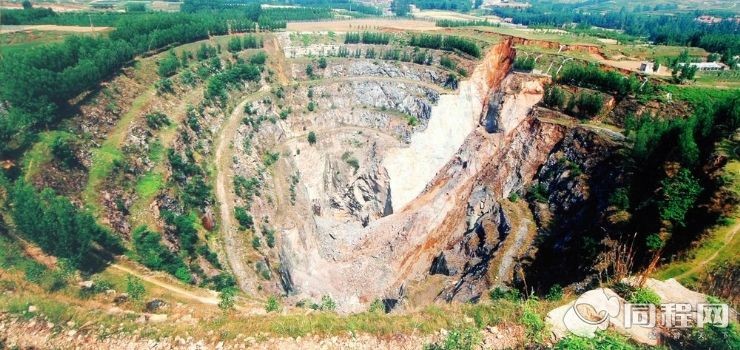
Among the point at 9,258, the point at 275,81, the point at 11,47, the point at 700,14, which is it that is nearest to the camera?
the point at 9,258

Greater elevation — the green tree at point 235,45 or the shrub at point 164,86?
the green tree at point 235,45

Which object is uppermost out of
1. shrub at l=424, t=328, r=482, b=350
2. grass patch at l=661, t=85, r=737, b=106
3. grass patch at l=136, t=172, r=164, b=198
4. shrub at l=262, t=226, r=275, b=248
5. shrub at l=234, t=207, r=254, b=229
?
grass patch at l=661, t=85, r=737, b=106

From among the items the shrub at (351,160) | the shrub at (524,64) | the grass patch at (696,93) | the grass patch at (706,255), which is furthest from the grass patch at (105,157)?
the grass patch at (696,93)

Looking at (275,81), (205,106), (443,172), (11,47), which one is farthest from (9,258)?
(275,81)

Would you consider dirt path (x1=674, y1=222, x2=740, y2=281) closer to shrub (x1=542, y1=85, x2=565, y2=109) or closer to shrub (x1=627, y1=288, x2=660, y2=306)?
shrub (x1=627, y1=288, x2=660, y2=306)

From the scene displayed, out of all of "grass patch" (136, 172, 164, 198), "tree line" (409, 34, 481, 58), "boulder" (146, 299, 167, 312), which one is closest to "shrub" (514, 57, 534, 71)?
"tree line" (409, 34, 481, 58)

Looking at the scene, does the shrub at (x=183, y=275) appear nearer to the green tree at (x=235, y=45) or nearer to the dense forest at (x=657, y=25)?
the green tree at (x=235, y=45)

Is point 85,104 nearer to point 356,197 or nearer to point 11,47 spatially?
point 11,47

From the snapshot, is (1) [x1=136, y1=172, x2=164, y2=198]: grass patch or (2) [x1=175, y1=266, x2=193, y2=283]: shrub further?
(1) [x1=136, y1=172, x2=164, y2=198]: grass patch

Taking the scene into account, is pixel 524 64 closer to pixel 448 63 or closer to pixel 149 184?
pixel 448 63

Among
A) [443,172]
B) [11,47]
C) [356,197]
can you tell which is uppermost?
[11,47]

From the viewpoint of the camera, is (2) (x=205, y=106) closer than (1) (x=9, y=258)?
No
